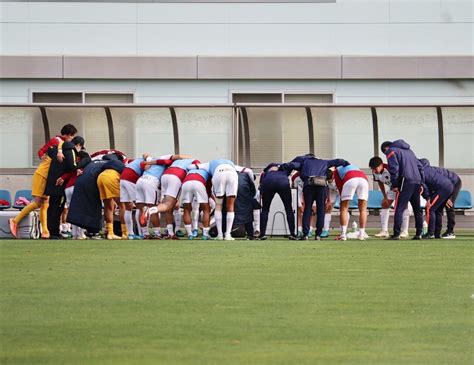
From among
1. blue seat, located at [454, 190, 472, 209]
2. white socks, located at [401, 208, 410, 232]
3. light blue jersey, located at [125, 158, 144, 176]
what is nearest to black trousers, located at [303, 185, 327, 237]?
white socks, located at [401, 208, 410, 232]

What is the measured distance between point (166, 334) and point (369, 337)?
4.82 feet

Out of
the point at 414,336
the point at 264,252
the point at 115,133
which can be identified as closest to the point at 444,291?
the point at 414,336

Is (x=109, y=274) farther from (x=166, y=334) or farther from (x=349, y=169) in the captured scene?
(x=349, y=169)

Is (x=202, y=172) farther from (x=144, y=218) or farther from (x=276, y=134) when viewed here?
(x=276, y=134)

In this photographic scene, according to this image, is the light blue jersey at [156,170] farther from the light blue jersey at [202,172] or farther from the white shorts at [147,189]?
the light blue jersey at [202,172]

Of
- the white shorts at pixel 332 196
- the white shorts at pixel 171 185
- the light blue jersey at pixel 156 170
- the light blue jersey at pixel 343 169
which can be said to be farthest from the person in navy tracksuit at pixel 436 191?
the light blue jersey at pixel 156 170

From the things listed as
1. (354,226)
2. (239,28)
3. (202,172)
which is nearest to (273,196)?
(202,172)

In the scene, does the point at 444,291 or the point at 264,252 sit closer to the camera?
the point at 444,291

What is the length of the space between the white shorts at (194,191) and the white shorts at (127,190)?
98 cm

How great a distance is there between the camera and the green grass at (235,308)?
9.19 m

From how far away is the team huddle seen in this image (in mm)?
24047

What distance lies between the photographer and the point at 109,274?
15188 mm

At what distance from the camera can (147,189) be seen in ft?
79.5

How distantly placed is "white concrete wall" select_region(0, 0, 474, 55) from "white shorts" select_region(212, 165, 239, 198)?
12.7 metres
